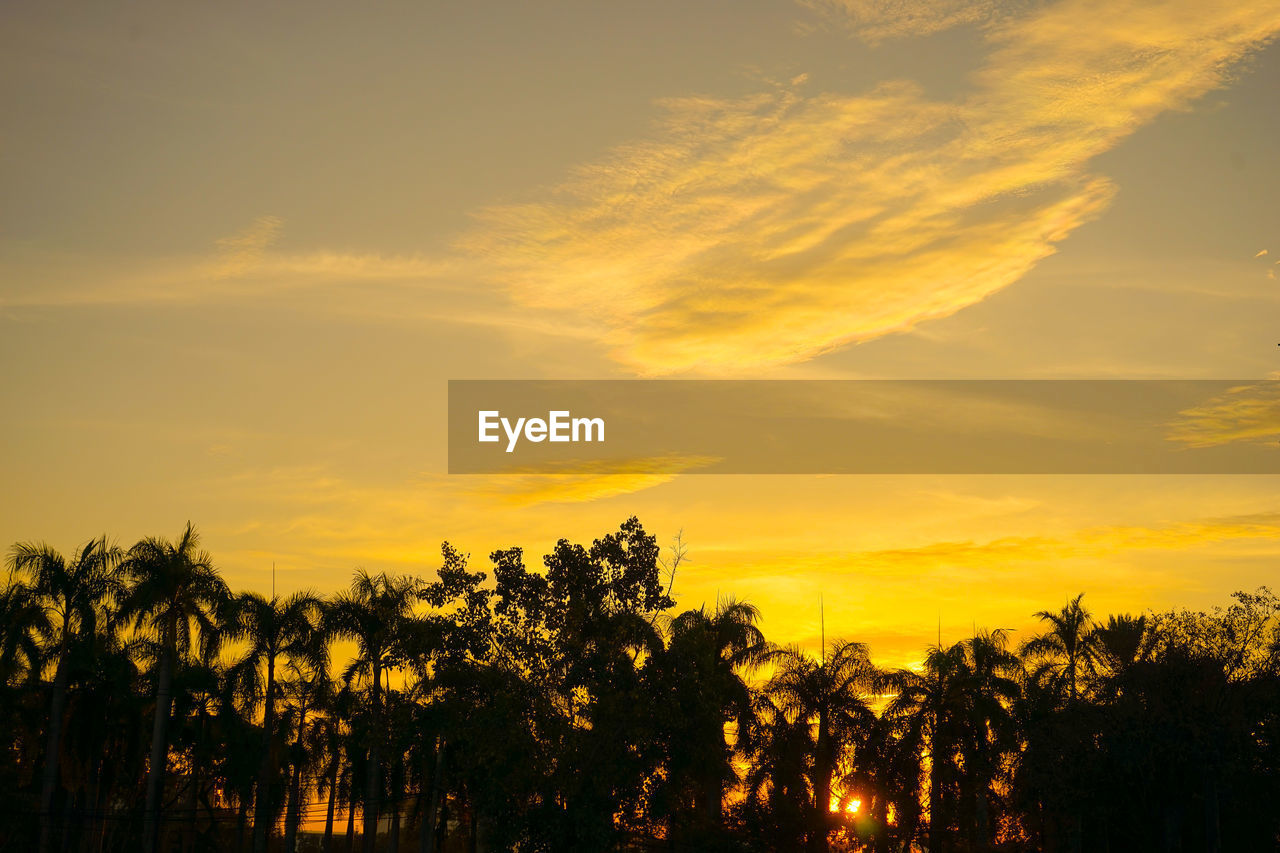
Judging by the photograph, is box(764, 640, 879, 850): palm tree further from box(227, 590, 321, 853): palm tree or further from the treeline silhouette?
box(227, 590, 321, 853): palm tree

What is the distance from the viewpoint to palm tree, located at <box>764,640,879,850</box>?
66.2 m

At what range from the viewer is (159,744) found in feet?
183

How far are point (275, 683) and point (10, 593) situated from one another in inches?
561

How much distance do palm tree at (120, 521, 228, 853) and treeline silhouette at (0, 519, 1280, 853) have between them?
0.11 meters

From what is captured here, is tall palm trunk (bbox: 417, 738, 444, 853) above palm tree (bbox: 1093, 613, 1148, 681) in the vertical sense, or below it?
below

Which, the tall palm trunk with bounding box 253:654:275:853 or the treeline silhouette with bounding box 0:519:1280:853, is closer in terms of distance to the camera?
the treeline silhouette with bounding box 0:519:1280:853

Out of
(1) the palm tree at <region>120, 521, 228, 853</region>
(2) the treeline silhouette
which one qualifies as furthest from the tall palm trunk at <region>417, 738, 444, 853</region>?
(1) the palm tree at <region>120, 521, 228, 853</region>

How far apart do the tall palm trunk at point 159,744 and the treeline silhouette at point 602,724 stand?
0.47 ft

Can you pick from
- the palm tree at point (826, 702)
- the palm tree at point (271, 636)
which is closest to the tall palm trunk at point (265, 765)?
the palm tree at point (271, 636)

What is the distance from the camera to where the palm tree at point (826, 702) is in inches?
2608

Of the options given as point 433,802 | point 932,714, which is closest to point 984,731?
point 932,714

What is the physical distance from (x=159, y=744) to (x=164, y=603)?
6.40m

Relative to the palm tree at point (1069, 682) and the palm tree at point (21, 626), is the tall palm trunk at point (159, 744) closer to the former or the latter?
the palm tree at point (21, 626)

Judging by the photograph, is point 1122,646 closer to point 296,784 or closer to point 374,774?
point 374,774
